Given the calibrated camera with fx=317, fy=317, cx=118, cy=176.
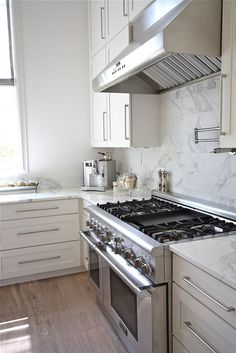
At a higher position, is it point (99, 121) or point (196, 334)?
point (99, 121)

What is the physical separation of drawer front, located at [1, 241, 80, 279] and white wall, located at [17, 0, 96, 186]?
32.1 inches

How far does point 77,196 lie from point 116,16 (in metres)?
1.63

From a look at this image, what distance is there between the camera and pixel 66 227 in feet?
10.2

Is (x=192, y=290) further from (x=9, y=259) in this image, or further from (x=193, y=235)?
(x=9, y=259)

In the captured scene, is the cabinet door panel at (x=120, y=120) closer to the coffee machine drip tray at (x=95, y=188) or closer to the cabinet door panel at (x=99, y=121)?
the cabinet door panel at (x=99, y=121)

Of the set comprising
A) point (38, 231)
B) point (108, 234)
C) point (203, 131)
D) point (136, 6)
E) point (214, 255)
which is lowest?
point (38, 231)

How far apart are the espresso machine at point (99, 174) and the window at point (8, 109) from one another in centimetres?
72

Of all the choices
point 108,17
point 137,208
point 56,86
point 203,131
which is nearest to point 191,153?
point 203,131

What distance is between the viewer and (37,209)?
2992mm

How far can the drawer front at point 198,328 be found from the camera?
1.16m

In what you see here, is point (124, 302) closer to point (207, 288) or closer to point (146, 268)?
point (146, 268)

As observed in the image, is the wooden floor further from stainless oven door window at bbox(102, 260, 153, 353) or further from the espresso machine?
the espresso machine

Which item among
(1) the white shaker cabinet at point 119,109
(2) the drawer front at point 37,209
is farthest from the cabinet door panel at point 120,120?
(2) the drawer front at point 37,209

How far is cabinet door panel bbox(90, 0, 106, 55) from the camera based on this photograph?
2.98 m
